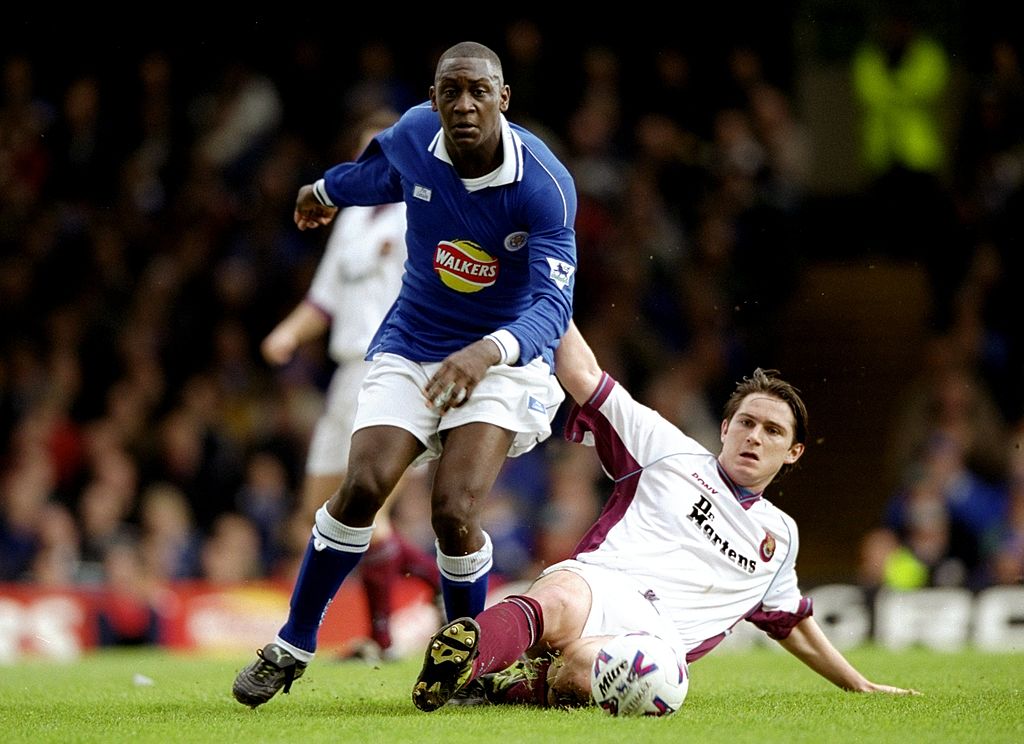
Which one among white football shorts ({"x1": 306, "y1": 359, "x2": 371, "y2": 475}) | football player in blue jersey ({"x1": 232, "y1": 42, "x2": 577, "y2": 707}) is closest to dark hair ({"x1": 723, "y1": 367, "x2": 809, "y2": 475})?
football player in blue jersey ({"x1": 232, "y1": 42, "x2": 577, "y2": 707})

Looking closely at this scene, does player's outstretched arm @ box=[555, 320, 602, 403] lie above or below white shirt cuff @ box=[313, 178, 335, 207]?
below

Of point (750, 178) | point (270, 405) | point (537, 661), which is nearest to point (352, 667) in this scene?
point (537, 661)

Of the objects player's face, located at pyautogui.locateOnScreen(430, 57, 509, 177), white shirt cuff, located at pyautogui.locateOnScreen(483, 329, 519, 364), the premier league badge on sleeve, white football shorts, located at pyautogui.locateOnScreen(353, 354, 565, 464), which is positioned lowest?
white football shorts, located at pyautogui.locateOnScreen(353, 354, 565, 464)

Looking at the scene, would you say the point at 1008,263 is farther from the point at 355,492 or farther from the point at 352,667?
the point at 355,492

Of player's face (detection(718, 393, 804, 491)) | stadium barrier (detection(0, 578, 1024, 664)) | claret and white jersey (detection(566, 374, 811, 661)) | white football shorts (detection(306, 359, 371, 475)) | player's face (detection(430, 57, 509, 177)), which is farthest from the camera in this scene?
stadium barrier (detection(0, 578, 1024, 664))

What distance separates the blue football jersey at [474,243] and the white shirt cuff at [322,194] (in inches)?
5.8

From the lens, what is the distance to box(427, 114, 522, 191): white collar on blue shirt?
511cm

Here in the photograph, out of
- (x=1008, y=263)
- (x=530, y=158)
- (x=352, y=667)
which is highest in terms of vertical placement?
(x=1008, y=263)

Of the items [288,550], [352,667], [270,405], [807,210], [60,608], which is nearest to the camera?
[352,667]

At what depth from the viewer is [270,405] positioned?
12383 mm

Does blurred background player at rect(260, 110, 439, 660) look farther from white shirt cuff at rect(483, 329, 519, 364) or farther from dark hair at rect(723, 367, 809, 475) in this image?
white shirt cuff at rect(483, 329, 519, 364)

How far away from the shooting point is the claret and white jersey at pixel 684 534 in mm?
5355

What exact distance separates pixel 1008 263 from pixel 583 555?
8727mm

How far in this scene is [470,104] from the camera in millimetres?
4996
